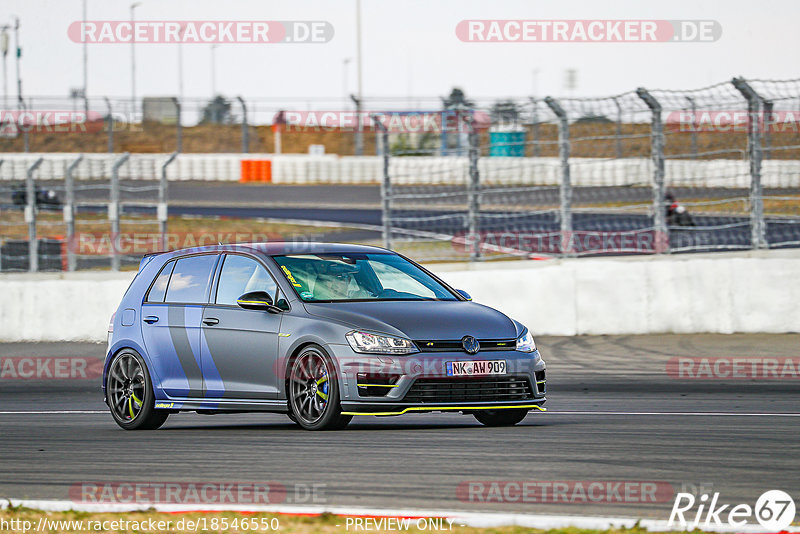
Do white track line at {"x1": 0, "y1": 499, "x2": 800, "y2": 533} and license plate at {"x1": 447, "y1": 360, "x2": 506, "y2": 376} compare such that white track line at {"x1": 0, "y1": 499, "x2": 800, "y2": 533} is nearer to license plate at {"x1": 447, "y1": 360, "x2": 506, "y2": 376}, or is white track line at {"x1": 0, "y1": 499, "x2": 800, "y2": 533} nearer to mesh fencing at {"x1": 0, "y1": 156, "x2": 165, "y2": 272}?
license plate at {"x1": 447, "y1": 360, "x2": 506, "y2": 376}

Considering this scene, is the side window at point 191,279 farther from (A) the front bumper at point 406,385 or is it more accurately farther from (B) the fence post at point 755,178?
(B) the fence post at point 755,178

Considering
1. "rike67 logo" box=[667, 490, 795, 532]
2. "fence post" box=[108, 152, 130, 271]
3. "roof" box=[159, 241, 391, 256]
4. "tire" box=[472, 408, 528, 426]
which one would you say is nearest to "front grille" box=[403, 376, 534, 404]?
"tire" box=[472, 408, 528, 426]

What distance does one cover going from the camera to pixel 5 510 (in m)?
6.15

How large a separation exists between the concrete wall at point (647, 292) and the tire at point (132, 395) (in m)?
6.61

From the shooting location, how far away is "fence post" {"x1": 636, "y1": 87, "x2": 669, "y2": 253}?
15977 millimetres

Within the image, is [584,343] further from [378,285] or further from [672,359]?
[378,285]

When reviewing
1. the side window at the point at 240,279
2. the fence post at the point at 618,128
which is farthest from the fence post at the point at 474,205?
the side window at the point at 240,279

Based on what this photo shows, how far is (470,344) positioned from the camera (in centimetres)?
888

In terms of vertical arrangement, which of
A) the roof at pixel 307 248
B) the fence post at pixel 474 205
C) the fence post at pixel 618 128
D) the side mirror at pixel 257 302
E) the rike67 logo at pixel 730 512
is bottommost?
the rike67 logo at pixel 730 512

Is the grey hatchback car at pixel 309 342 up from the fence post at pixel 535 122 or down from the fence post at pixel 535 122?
down

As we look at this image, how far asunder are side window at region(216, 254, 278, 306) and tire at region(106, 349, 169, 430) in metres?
0.87

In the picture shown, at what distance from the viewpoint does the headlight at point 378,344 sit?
8.73 metres

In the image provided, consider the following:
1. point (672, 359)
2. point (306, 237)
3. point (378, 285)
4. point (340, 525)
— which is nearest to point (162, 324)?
point (378, 285)

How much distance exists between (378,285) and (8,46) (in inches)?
2172
